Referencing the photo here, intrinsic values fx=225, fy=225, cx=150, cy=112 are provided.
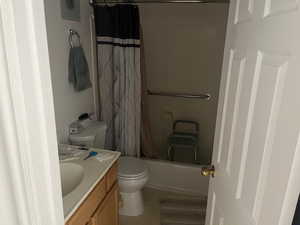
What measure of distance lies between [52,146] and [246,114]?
663mm

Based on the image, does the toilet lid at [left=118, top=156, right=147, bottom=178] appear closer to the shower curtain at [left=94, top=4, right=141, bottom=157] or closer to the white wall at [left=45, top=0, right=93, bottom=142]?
the shower curtain at [left=94, top=4, right=141, bottom=157]

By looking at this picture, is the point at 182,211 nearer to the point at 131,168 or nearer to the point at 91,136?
the point at 131,168

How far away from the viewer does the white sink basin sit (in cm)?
136

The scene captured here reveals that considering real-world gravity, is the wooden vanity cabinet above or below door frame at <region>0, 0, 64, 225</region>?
below

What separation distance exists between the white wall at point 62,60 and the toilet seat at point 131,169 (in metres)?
0.59

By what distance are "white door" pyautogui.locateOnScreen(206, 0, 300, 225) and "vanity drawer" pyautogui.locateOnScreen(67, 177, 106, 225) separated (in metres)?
0.68

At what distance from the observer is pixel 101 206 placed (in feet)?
4.58

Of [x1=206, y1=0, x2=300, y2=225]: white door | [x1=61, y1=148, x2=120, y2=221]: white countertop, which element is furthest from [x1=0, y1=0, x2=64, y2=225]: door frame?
[x1=206, y1=0, x2=300, y2=225]: white door

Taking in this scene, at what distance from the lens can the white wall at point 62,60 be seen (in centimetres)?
158

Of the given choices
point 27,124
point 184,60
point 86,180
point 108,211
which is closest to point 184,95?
point 184,60

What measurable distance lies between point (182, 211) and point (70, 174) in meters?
1.28

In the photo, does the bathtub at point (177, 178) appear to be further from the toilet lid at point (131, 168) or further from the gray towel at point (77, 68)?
the gray towel at point (77, 68)

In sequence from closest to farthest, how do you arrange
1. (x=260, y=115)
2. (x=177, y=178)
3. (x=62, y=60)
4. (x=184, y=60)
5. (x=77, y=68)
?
(x=260, y=115) → (x=62, y=60) → (x=77, y=68) → (x=177, y=178) → (x=184, y=60)

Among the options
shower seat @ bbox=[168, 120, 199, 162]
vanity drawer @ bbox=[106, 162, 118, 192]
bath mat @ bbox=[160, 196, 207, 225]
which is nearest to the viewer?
vanity drawer @ bbox=[106, 162, 118, 192]
